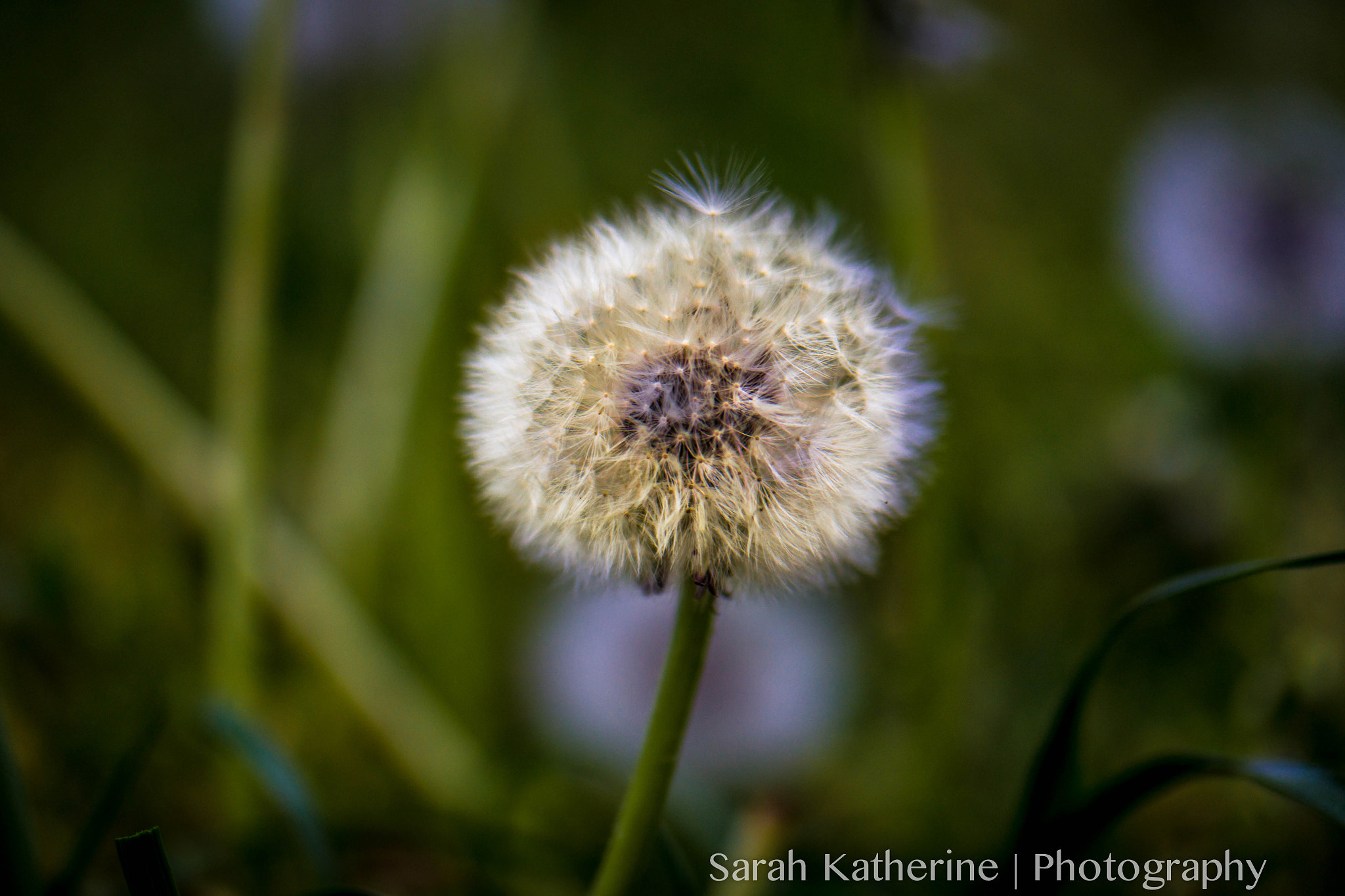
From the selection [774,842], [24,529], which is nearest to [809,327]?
[774,842]

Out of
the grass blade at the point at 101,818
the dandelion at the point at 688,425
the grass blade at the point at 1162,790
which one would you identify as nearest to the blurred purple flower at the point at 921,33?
the dandelion at the point at 688,425

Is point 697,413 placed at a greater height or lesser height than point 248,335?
lesser

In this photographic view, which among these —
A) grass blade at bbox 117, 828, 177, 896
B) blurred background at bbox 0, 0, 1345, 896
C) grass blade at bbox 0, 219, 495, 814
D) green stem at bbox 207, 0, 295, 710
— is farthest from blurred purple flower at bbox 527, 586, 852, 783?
grass blade at bbox 117, 828, 177, 896

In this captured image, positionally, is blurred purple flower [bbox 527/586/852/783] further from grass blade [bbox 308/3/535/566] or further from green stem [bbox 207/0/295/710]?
green stem [bbox 207/0/295/710]

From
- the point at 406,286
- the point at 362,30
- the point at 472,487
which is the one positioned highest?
the point at 362,30

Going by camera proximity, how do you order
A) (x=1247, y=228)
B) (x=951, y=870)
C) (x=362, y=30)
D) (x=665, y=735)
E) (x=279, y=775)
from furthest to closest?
(x=362, y=30), (x=1247, y=228), (x=951, y=870), (x=279, y=775), (x=665, y=735)

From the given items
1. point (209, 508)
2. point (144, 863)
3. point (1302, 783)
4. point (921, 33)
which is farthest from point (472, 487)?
point (1302, 783)

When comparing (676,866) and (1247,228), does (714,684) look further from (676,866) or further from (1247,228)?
(1247,228)

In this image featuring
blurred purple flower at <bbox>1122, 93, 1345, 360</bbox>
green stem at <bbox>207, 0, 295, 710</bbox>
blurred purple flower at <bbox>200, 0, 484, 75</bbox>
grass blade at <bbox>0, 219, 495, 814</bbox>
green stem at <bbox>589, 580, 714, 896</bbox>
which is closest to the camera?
green stem at <bbox>589, 580, 714, 896</bbox>
